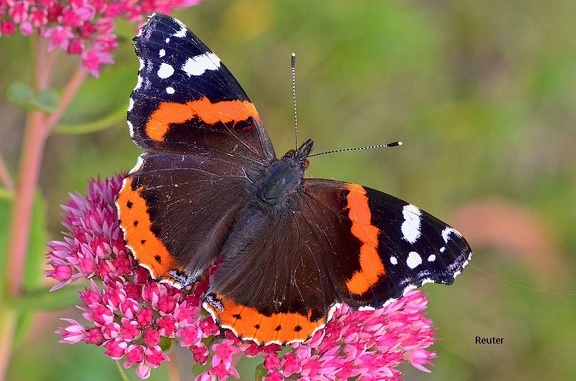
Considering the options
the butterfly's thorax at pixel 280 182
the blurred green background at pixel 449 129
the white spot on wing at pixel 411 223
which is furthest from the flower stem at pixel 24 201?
the white spot on wing at pixel 411 223

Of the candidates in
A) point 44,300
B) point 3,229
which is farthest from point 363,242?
point 3,229

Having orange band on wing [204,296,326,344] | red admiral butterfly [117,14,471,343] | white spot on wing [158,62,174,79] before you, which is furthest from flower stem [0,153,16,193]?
orange band on wing [204,296,326,344]

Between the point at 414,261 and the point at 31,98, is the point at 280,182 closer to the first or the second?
the point at 414,261

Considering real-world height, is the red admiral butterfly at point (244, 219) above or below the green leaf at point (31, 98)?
below

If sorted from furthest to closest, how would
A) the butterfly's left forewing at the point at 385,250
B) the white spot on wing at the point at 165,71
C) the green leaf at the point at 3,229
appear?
the green leaf at the point at 3,229 < the white spot on wing at the point at 165,71 < the butterfly's left forewing at the point at 385,250

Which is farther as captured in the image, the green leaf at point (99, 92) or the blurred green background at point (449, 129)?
the blurred green background at point (449, 129)

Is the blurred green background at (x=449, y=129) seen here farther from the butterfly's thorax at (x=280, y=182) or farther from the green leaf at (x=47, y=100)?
the butterfly's thorax at (x=280, y=182)

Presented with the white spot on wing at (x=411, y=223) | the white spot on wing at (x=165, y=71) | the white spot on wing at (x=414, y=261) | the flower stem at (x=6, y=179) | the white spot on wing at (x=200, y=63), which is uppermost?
the white spot on wing at (x=200, y=63)

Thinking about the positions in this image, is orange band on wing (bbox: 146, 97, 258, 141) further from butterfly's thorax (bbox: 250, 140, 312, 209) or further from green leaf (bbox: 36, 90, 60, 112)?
green leaf (bbox: 36, 90, 60, 112)
